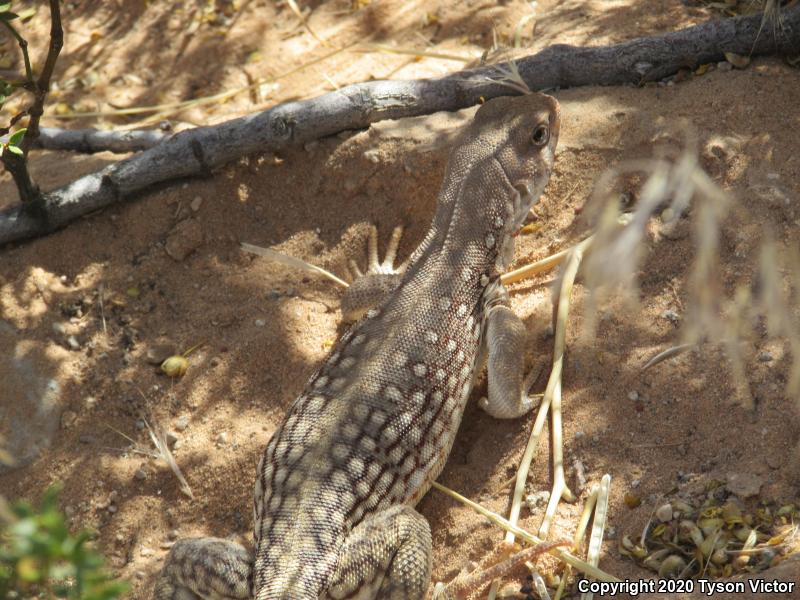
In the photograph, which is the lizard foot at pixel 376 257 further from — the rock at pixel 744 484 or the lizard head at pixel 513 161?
the rock at pixel 744 484

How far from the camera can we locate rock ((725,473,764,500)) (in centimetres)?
393

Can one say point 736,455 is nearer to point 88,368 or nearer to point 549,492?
point 549,492

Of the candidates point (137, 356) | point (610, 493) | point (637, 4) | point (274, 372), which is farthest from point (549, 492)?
point (637, 4)

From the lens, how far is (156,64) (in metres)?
7.75

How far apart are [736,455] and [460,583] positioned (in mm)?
1492

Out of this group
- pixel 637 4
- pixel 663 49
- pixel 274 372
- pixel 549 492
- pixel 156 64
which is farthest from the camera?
pixel 156 64

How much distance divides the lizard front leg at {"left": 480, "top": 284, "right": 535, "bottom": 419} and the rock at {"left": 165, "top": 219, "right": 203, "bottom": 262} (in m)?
2.22

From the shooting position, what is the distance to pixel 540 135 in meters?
5.26


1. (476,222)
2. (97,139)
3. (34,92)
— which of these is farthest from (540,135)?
(97,139)

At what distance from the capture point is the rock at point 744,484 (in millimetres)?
3932

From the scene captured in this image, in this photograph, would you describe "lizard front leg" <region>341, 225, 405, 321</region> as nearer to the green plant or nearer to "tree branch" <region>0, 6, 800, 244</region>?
"tree branch" <region>0, 6, 800, 244</region>

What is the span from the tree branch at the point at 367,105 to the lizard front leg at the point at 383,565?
309 cm

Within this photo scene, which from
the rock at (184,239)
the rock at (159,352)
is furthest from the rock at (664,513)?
the rock at (184,239)

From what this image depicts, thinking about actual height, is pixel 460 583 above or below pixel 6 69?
below
